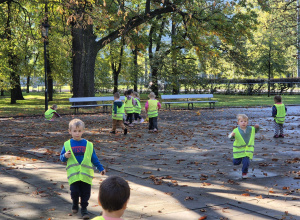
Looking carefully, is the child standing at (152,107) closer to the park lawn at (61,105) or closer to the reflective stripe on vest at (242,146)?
the reflective stripe on vest at (242,146)

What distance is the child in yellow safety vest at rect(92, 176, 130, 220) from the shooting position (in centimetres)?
249

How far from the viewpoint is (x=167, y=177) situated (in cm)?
738

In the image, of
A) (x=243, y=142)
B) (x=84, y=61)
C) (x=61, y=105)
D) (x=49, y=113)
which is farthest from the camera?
(x=61, y=105)

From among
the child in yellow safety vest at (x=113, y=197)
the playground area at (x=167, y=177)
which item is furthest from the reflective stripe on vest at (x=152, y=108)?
the child in yellow safety vest at (x=113, y=197)

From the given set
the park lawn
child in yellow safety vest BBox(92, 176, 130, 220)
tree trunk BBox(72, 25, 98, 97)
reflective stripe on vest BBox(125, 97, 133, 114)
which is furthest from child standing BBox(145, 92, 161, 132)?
tree trunk BBox(72, 25, 98, 97)

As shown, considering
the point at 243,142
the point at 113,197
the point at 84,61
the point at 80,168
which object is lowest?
the point at 80,168

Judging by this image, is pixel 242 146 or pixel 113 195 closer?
pixel 113 195

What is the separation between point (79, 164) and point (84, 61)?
A: 21032 mm

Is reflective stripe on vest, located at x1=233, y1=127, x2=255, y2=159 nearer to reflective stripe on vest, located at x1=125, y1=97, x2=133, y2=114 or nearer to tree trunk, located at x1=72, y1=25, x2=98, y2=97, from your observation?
reflective stripe on vest, located at x1=125, y1=97, x2=133, y2=114

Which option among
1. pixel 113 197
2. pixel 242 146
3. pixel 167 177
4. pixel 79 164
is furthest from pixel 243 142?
pixel 113 197

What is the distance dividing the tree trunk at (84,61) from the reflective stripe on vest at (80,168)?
2046 cm

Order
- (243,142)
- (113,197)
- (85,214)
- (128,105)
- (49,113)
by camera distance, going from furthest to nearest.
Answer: (49,113) < (128,105) < (243,142) < (85,214) < (113,197)

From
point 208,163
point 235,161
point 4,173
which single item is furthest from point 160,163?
point 4,173

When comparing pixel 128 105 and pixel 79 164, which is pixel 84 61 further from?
pixel 79 164
